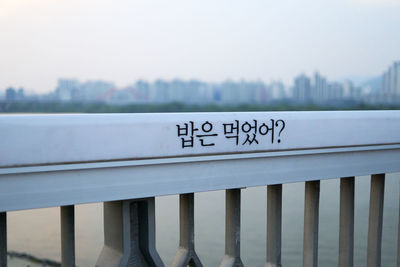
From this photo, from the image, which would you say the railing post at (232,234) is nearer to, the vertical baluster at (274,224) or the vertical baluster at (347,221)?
the vertical baluster at (274,224)

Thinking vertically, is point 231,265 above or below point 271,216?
below

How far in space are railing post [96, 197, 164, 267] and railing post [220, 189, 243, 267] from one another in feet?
Answer: 0.74

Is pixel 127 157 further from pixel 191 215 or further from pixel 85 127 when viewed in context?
pixel 191 215

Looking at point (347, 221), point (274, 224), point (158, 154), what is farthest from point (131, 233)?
point (347, 221)

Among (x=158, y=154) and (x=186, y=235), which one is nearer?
(x=158, y=154)

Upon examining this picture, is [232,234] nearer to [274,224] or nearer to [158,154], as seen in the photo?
[274,224]

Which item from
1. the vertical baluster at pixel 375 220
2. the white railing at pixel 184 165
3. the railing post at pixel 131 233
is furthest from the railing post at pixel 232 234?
the vertical baluster at pixel 375 220

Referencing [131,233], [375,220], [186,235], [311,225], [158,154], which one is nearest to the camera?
[158,154]

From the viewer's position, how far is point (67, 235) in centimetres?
120

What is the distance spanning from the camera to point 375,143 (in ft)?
4.74

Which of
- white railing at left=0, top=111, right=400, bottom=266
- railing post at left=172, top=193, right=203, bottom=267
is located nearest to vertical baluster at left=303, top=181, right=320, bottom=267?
white railing at left=0, top=111, right=400, bottom=266

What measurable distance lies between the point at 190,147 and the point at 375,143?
2.06 ft

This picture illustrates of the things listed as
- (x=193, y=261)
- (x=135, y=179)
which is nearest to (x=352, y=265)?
(x=193, y=261)

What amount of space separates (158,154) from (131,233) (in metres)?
0.26
